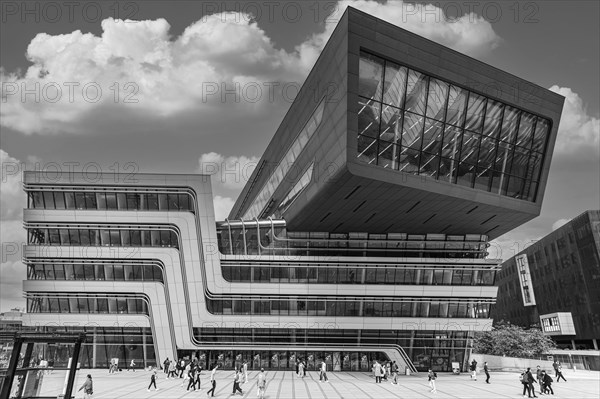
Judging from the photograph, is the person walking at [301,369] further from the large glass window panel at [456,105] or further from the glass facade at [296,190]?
the large glass window panel at [456,105]

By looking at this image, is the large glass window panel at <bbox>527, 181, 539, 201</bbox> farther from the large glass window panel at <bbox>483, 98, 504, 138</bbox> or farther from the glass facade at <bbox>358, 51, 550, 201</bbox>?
the large glass window panel at <bbox>483, 98, 504, 138</bbox>

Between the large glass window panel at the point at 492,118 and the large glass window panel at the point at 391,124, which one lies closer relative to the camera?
the large glass window panel at the point at 391,124

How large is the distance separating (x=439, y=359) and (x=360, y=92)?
3299 cm

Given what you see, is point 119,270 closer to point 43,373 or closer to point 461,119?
point 461,119

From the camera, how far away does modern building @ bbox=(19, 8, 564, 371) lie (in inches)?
2015

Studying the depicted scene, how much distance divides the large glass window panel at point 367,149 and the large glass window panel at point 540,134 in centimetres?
1887

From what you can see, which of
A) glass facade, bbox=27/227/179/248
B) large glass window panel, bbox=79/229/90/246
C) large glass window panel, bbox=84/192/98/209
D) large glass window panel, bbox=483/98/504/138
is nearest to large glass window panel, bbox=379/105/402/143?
large glass window panel, bbox=483/98/504/138

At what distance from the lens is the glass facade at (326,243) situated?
5559 cm

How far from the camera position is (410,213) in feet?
167

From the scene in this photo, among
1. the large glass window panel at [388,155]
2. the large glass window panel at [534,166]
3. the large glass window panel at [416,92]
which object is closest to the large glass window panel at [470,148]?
the large glass window panel at [416,92]

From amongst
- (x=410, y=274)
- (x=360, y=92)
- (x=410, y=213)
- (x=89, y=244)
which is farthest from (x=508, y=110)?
(x=89, y=244)

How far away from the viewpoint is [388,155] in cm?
4356

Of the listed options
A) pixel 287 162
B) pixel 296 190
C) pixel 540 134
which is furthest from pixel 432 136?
pixel 287 162

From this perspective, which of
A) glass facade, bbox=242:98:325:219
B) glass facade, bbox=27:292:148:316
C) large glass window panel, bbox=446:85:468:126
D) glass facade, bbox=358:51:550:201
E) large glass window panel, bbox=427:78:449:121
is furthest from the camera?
glass facade, bbox=27:292:148:316
